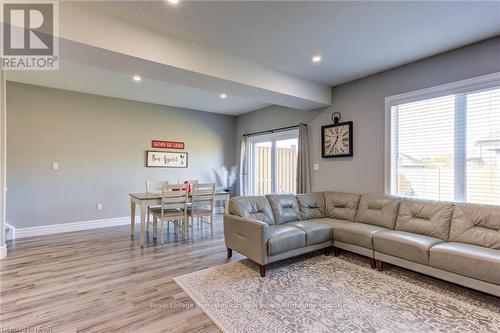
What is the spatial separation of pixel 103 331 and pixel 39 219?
374cm

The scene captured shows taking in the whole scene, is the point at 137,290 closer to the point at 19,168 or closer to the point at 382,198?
the point at 382,198

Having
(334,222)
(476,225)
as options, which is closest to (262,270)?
(334,222)

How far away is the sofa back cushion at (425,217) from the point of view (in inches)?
113

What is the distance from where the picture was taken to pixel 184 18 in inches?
96.6

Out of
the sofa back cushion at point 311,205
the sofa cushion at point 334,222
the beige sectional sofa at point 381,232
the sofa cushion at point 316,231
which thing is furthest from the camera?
the sofa back cushion at point 311,205

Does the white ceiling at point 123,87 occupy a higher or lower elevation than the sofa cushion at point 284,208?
higher

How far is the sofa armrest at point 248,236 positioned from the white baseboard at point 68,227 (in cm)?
302

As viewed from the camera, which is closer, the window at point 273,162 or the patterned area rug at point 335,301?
the patterned area rug at point 335,301

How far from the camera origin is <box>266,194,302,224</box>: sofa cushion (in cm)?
367

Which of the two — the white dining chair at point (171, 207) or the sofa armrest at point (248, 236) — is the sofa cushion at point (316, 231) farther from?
the white dining chair at point (171, 207)

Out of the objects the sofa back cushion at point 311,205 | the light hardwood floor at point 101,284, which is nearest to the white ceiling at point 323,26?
the sofa back cushion at point 311,205

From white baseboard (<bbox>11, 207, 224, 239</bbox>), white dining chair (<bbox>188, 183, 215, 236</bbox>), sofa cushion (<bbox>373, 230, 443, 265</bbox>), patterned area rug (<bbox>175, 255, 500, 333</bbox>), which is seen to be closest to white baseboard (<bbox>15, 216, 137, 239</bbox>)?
white baseboard (<bbox>11, 207, 224, 239</bbox>)

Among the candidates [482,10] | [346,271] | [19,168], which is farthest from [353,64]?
[19,168]

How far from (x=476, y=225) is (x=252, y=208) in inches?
99.9
